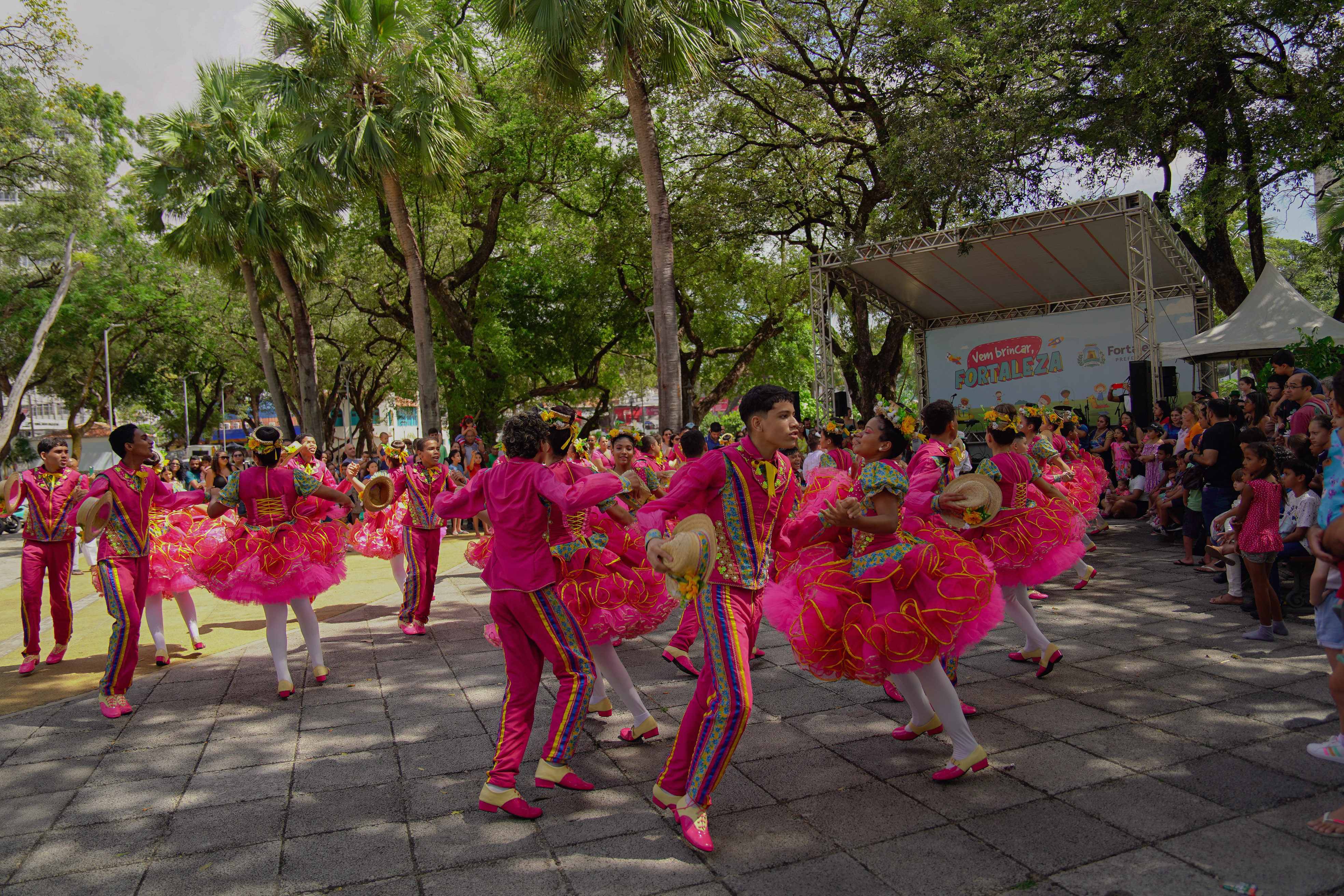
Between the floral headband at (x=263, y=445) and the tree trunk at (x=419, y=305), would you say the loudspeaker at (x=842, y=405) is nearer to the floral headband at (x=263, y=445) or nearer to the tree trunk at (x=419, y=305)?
the tree trunk at (x=419, y=305)

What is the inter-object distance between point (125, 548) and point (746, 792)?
4944mm

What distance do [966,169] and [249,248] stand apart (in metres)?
15.3

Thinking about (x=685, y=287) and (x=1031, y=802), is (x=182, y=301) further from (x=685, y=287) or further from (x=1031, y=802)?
(x=1031, y=802)

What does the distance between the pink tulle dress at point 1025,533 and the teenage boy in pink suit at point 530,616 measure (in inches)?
114

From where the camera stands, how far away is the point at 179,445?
24625mm

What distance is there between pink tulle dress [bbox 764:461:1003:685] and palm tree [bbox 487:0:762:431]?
914 cm

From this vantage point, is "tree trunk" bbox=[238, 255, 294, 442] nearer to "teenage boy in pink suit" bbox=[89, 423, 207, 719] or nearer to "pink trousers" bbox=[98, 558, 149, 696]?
"teenage boy in pink suit" bbox=[89, 423, 207, 719]

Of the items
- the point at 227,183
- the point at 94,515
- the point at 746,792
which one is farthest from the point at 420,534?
the point at 227,183

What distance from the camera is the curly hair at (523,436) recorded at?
4.26m

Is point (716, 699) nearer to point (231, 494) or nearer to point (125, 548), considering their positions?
point (231, 494)

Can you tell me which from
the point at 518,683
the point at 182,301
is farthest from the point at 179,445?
Result: the point at 518,683

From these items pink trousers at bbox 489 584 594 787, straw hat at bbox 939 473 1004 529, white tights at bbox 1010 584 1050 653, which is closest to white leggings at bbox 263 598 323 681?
pink trousers at bbox 489 584 594 787

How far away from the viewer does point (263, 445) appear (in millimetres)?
6152

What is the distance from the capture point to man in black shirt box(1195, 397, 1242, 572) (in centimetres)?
802
